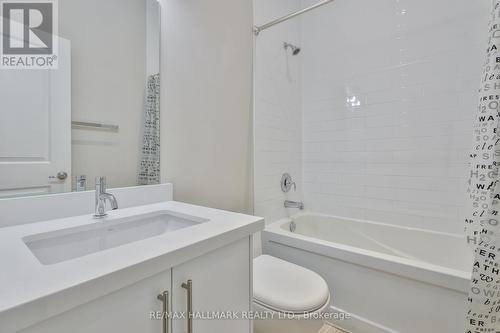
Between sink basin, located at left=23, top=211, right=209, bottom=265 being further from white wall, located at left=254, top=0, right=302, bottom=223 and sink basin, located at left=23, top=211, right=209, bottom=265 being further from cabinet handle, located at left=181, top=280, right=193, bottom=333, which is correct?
white wall, located at left=254, top=0, right=302, bottom=223

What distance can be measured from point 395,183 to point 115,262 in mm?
2060

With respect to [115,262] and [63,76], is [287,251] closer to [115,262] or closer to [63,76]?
[115,262]

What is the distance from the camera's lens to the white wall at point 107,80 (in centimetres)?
96

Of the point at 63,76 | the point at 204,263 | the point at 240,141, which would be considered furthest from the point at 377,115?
the point at 63,76

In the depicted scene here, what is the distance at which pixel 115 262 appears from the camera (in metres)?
0.51

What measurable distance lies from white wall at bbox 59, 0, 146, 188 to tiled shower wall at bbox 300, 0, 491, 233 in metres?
1.69

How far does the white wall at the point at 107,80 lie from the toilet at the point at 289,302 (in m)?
0.83

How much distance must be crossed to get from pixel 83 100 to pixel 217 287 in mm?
890

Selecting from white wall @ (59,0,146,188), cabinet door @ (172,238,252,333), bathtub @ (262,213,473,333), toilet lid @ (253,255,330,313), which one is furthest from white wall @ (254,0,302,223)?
cabinet door @ (172,238,252,333)

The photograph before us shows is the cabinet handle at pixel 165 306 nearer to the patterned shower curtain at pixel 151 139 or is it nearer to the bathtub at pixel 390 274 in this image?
the patterned shower curtain at pixel 151 139

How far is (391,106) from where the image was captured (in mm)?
1969

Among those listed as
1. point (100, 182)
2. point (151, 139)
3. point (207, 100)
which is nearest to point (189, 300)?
point (100, 182)

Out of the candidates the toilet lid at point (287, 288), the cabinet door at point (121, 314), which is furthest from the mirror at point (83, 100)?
the toilet lid at point (287, 288)

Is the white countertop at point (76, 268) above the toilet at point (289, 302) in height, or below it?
above
